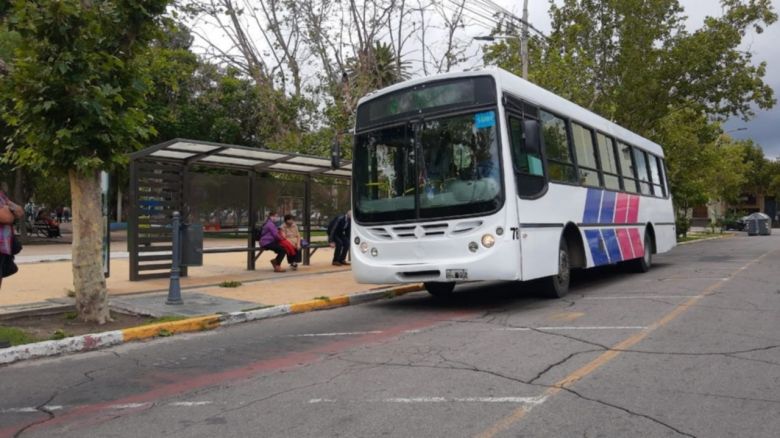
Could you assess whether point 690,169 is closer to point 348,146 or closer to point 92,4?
point 348,146

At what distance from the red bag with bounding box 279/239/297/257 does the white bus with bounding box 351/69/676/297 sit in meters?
5.36

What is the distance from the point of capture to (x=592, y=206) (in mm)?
11086

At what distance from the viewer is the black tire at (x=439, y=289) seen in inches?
427

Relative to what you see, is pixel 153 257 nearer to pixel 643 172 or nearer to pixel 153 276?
pixel 153 276

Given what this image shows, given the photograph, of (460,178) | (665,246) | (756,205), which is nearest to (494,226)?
(460,178)

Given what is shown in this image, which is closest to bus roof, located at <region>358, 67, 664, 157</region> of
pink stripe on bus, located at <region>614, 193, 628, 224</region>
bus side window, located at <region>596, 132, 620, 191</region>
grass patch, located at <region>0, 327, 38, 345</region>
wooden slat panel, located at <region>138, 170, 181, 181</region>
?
bus side window, located at <region>596, 132, 620, 191</region>

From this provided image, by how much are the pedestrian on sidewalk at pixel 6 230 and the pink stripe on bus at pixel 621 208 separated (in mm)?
10087

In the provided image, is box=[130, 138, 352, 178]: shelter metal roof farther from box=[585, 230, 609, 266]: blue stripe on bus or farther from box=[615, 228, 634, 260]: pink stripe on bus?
box=[615, 228, 634, 260]: pink stripe on bus

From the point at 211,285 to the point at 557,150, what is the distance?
685 centimetres

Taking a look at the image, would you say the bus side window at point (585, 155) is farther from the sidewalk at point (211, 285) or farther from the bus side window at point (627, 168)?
the sidewalk at point (211, 285)

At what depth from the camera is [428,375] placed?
5.40 m

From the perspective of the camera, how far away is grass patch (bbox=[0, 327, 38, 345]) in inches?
266

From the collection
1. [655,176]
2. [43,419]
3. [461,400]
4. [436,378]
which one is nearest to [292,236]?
[655,176]

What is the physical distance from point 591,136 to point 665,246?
601 centimetres
